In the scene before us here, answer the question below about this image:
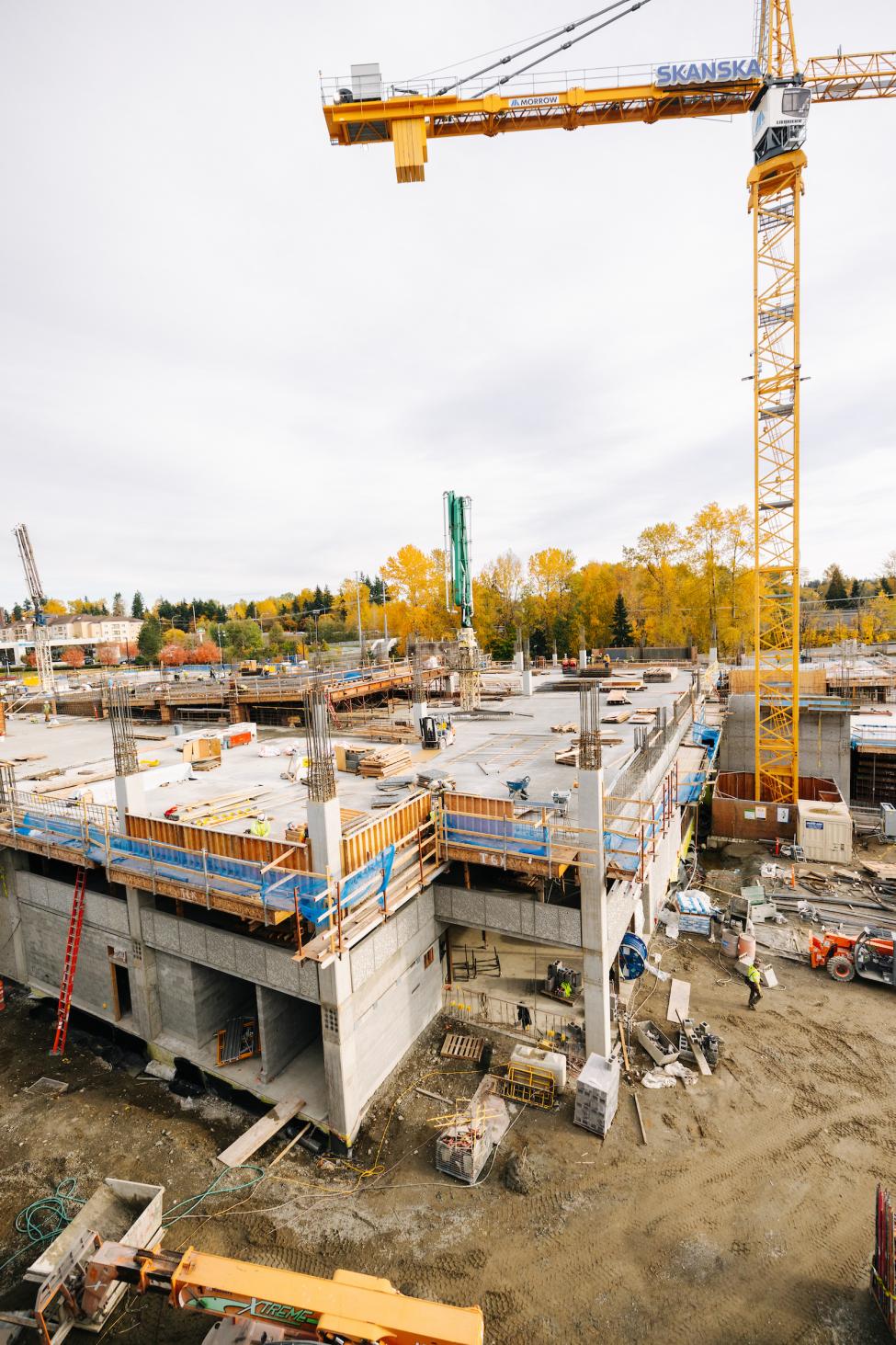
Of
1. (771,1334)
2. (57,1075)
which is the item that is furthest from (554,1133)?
(57,1075)

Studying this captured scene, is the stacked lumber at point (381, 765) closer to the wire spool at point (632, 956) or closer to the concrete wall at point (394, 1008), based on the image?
the concrete wall at point (394, 1008)

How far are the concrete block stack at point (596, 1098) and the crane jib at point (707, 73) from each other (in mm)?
39302

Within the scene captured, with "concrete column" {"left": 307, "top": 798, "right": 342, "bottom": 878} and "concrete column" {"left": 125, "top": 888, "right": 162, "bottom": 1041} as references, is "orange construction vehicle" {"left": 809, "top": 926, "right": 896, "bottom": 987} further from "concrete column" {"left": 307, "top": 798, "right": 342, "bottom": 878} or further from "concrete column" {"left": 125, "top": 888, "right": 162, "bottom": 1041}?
"concrete column" {"left": 125, "top": 888, "right": 162, "bottom": 1041}

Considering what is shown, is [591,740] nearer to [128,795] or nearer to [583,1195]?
[583,1195]

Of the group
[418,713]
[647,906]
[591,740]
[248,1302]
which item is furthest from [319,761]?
[418,713]

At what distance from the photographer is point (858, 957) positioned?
17.7m

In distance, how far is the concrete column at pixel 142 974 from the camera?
619 inches

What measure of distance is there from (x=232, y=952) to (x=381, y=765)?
8.39 m

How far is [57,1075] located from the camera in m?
15.6

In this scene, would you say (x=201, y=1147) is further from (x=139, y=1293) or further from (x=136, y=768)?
(x=136, y=768)

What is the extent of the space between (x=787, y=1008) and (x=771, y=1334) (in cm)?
911

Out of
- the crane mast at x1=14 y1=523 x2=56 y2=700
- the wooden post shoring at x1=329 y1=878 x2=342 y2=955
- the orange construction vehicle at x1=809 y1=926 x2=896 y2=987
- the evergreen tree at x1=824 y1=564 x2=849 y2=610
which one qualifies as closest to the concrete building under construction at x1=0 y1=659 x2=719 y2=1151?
the wooden post shoring at x1=329 y1=878 x2=342 y2=955

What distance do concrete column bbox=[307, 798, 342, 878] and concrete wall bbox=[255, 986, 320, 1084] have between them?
412 cm

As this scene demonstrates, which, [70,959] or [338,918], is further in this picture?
[70,959]
